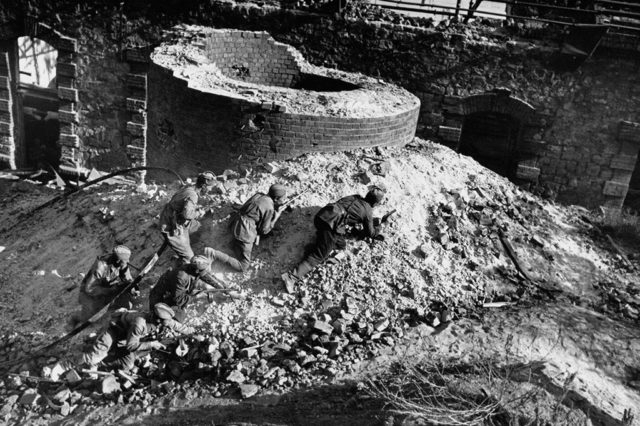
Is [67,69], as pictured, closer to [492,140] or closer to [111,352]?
[111,352]

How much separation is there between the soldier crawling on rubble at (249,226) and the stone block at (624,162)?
742cm

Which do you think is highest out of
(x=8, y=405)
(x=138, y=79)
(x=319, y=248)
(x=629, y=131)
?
(x=629, y=131)

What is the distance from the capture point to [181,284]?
6875mm

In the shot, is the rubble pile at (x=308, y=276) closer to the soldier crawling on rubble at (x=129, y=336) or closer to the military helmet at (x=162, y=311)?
the soldier crawling on rubble at (x=129, y=336)

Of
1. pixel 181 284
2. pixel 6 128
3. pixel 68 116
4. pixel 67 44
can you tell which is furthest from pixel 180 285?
pixel 6 128

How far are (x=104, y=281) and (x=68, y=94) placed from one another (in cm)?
744

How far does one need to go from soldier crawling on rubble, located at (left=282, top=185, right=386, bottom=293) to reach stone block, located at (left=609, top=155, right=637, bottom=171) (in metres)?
6.42

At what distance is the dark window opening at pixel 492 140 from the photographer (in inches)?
484

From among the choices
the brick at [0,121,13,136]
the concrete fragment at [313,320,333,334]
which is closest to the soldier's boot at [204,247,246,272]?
the concrete fragment at [313,320,333,334]

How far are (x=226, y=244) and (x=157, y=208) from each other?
143 cm

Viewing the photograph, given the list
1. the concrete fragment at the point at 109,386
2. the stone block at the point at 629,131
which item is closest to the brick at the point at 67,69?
the concrete fragment at the point at 109,386

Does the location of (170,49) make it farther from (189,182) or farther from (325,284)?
(325,284)

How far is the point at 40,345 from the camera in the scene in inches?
285

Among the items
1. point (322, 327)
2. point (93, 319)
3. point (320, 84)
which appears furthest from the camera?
point (320, 84)
